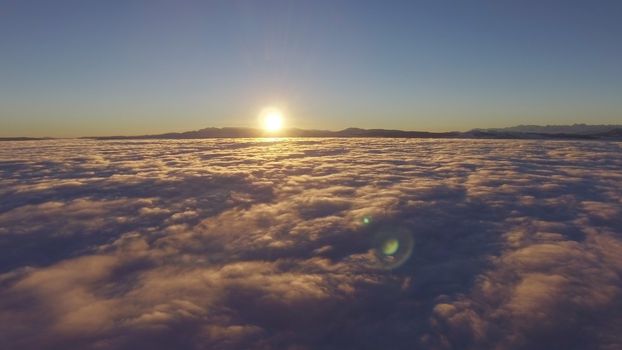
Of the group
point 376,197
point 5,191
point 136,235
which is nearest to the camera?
point 136,235

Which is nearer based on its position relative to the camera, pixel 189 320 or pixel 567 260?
pixel 189 320

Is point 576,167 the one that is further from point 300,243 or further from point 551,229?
point 300,243

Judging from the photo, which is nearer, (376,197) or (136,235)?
(136,235)

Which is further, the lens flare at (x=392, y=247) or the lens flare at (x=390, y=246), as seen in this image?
the lens flare at (x=390, y=246)

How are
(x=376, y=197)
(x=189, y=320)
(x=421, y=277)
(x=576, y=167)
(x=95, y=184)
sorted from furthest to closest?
(x=576, y=167)
(x=95, y=184)
(x=376, y=197)
(x=421, y=277)
(x=189, y=320)

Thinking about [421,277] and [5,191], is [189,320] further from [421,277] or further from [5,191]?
[5,191]

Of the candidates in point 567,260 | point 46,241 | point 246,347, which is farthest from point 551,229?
point 46,241

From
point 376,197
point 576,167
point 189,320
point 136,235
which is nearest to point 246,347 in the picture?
point 189,320

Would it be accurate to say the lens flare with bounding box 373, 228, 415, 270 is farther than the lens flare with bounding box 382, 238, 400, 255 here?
No

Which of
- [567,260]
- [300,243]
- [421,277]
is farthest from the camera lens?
[300,243]
